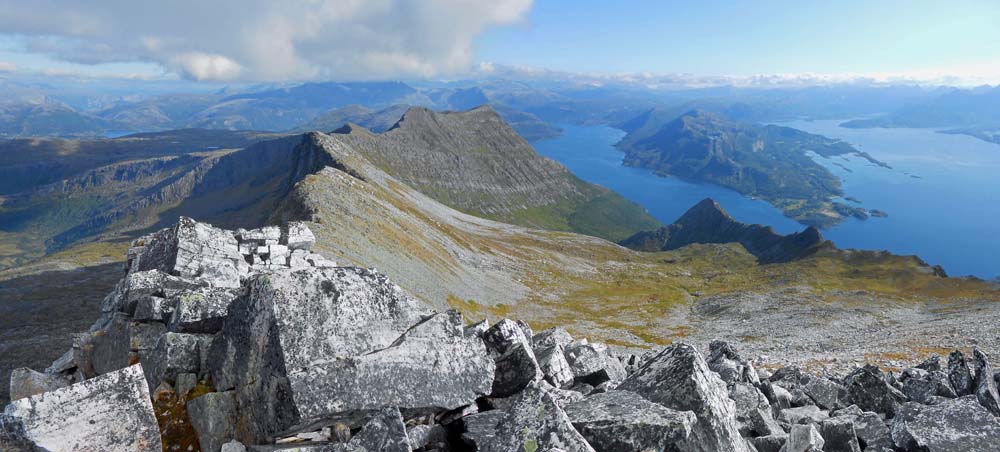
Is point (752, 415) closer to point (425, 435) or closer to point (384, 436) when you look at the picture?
point (425, 435)

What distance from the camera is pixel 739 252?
178 m

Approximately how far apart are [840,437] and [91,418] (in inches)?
630

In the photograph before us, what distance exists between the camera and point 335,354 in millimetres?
9820

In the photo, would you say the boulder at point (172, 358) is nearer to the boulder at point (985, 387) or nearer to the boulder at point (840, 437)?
the boulder at point (840, 437)

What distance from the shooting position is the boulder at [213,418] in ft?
32.4

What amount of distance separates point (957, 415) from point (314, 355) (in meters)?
14.5

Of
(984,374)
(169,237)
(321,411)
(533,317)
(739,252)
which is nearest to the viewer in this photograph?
(321,411)

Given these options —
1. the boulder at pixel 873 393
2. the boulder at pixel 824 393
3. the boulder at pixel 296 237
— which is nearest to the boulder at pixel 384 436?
the boulder at pixel 824 393

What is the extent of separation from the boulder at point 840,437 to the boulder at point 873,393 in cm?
525

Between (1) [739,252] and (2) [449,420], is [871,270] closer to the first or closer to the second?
(1) [739,252]

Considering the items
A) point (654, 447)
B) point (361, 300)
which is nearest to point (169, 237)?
point (361, 300)

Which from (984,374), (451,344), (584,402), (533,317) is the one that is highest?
(451,344)

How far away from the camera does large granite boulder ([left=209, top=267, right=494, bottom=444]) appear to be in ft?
30.5

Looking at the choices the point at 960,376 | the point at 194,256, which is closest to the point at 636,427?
the point at 960,376
